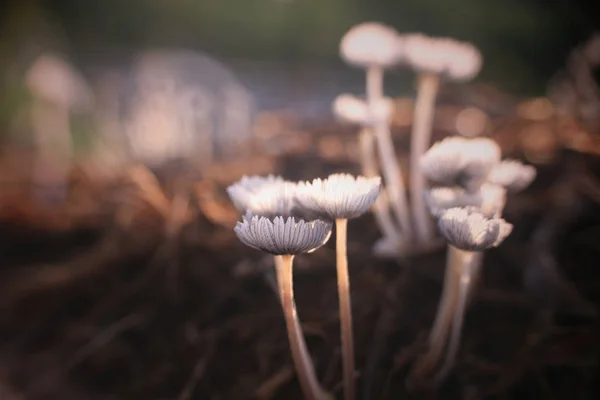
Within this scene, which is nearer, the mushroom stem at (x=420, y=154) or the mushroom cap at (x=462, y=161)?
the mushroom cap at (x=462, y=161)

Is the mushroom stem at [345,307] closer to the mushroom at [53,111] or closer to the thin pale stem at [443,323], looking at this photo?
the thin pale stem at [443,323]

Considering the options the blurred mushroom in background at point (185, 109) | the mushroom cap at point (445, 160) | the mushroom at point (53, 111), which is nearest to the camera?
the mushroom cap at point (445, 160)

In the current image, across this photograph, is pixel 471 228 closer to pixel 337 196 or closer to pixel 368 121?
pixel 337 196

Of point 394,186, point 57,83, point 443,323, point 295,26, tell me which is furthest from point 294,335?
point 57,83

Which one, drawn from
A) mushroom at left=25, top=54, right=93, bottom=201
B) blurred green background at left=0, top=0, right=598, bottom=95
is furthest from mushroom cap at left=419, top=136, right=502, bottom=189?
mushroom at left=25, top=54, right=93, bottom=201

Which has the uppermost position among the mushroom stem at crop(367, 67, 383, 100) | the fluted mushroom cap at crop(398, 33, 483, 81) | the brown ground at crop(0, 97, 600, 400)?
the fluted mushroom cap at crop(398, 33, 483, 81)

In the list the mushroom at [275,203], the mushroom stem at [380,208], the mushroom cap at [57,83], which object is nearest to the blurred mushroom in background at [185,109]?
the mushroom cap at [57,83]

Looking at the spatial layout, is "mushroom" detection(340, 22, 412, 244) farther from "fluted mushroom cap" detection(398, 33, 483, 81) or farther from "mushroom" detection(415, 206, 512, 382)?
"mushroom" detection(415, 206, 512, 382)
